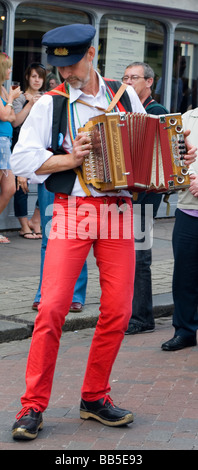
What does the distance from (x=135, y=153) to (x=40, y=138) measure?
0.51 m

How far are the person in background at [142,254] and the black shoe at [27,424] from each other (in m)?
2.42

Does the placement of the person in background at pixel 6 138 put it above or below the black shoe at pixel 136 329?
above

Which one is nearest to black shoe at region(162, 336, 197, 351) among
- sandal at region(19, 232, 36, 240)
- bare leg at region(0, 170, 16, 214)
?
bare leg at region(0, 170, 16, 214)

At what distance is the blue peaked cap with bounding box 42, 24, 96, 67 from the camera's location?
4.48 meters

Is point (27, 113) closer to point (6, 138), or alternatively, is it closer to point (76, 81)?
point (6, 138)

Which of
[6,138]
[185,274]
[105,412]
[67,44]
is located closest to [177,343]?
A: [185,274]

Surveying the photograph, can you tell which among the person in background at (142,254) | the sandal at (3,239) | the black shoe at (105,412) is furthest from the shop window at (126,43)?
the black shoe at (105,412)

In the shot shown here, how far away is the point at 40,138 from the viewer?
4.55 metres

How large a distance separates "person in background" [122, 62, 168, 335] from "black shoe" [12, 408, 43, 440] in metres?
2.42

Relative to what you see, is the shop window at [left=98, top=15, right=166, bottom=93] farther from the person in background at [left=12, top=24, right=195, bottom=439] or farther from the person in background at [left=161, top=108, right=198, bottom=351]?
the person in background at [left=12, top=24, right=195, bottom=439]

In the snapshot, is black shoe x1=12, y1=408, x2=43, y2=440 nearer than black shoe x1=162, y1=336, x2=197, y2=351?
Yes

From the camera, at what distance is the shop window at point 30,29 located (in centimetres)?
1095

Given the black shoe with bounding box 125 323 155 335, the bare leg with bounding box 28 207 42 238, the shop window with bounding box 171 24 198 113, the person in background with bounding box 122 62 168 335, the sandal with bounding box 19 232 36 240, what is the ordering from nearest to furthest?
the person in background with bounding box 122 62 168 335 < the black shoe with bounding box 125 323 155 335 < the sandal with bounding box 19 232 36 240 < the bare leg with bounding box 28 207 42 238 < the shop window with bounding box 171 24 198 113

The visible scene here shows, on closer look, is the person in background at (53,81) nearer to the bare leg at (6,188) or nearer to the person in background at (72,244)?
the bare leg at (6,188)
